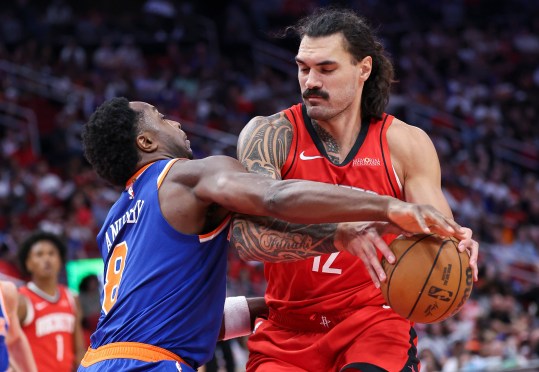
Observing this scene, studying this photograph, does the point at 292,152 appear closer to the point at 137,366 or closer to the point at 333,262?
the point at 333,262

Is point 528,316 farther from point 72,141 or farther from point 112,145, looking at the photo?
point 112,145

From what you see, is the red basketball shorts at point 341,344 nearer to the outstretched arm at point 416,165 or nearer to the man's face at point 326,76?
the outstretched arm at point 416,165

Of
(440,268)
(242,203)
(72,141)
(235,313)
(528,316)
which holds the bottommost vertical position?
(528,316)

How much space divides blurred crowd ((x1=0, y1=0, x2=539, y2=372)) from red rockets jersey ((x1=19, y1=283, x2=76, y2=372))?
→ 8.66 ft

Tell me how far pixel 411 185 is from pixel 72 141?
9864 mm

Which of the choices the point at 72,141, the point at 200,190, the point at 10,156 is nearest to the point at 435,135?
the point at 72,141

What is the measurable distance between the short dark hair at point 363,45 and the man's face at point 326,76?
45mm

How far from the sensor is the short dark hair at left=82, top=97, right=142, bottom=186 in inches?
143

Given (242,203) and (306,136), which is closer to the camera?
(242,203)

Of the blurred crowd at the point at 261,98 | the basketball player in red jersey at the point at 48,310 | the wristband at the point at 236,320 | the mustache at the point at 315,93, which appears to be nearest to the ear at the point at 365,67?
the mustache at the point at 315,93

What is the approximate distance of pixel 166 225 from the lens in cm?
343

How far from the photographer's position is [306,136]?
413 cm

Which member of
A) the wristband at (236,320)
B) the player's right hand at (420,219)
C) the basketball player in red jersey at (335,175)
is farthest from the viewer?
the wristband at (236,320)

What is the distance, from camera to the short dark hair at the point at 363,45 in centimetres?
414
